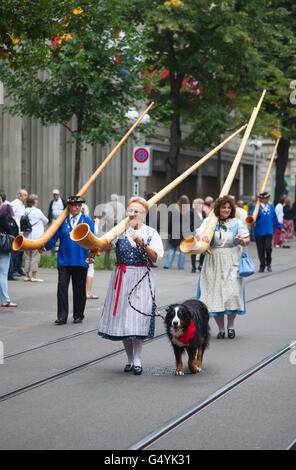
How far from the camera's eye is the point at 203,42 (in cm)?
2723

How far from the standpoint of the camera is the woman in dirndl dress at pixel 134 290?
27.4 ft

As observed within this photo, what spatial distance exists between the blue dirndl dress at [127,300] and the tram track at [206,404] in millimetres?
979

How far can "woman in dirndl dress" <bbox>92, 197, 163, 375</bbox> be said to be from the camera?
8352 millimetres

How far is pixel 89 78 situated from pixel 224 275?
1047 cm

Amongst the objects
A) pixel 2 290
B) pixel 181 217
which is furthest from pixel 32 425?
pixel 181 217

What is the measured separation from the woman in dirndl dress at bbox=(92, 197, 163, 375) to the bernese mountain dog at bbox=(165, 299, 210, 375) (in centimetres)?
34

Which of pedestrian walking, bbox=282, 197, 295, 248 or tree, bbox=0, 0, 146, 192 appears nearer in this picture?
tree, bbox=0, 0, 146, 192

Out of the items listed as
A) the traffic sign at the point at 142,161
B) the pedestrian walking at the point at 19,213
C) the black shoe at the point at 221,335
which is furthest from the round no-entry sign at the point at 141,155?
the black shoe at the point at 221,335

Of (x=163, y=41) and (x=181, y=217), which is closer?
(x=181, y=217)

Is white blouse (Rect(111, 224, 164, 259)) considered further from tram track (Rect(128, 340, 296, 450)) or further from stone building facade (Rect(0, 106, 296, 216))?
stone building facade (Rect(0, 106, 296, 216))

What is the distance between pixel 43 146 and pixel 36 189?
4.64ft

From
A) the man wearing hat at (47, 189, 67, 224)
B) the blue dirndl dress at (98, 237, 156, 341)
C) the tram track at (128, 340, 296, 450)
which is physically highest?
the man wearing hat at (47, 189, 67, 224)

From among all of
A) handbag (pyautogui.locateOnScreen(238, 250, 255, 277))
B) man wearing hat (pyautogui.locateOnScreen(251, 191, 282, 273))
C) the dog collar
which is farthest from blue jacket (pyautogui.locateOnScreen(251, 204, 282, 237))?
the dog collar
